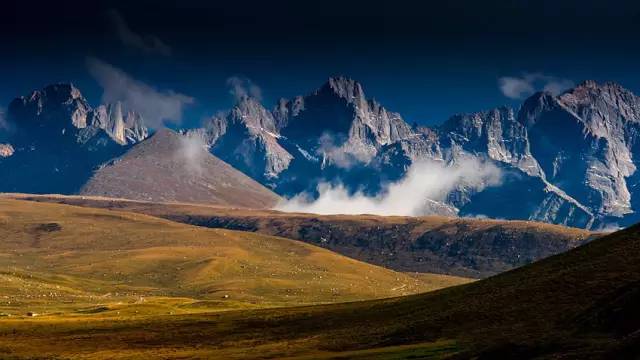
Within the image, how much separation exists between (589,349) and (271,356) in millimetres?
45438

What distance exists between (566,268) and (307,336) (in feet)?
130

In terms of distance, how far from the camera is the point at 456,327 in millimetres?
108438

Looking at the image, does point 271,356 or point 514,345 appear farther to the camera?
point 271,356

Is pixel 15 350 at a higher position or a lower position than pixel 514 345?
lower

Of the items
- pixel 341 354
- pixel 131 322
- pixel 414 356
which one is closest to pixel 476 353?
pixel 414 356

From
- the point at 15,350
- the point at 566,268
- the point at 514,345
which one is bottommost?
the point at 15,350

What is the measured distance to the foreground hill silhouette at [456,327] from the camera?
7994cm

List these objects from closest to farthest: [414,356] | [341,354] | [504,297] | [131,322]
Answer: [414,356]
[341,354]
[504,297]
[131,322]

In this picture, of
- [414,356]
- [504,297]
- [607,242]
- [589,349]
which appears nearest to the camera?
[589,349]

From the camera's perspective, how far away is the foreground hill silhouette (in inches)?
3147

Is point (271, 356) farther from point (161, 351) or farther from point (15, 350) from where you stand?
point (15, 350)

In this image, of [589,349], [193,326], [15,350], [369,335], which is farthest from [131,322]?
[589,349]

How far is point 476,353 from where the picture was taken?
259 feet

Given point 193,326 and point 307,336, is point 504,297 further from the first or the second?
point 193,326
